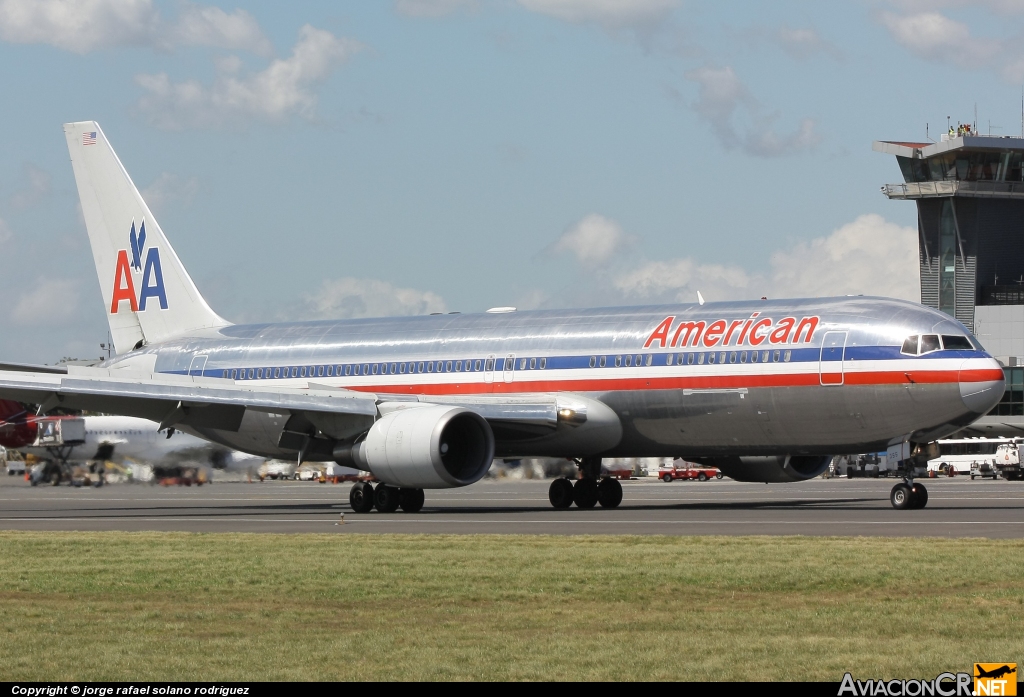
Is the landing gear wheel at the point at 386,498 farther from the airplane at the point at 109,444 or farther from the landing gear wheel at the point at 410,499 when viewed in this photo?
the airplane at the point at 109,444

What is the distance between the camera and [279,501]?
133 feet

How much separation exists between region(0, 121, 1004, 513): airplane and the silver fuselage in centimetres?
4

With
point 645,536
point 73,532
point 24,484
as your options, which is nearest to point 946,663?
point 645,536

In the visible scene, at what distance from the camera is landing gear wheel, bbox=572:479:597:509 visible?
1325 inches

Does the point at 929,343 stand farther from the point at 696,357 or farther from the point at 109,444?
the point at 109,444

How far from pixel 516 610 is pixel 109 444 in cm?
4691

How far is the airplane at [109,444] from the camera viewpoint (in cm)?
4808

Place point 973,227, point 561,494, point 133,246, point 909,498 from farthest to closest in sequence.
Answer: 1. point 973,227
2. point 133,246
3. point 561,494
4. point 909,498

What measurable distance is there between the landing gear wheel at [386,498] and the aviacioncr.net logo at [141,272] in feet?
44.2

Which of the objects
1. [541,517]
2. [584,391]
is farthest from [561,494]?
[541,517]

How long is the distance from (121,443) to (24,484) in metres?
12.1

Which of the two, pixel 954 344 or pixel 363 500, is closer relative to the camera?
pixel 954 344

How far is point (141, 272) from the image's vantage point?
41.9 m

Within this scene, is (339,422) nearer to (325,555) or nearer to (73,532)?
(73,532)
